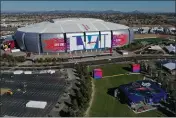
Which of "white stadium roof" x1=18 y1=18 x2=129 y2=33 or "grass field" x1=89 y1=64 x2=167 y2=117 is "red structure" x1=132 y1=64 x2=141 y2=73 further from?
"white stadium roof" x1=18 y1=18 x2=129 y2=33

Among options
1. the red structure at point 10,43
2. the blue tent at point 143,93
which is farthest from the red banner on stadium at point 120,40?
the blue tent at point 143,93

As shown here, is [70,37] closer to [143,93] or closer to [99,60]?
[99,60]

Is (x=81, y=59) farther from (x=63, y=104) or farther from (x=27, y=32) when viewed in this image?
(x=63, y=104)

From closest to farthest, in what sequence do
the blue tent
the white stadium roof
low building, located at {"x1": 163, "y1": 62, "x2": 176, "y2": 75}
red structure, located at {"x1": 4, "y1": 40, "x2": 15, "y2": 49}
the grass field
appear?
the grass field
the blue tent
low building, located at {"x1": 163, "y1": 62, "x2": 176, "y2": 75}
the white stadium roof
red structure, located at {"x1": 4, "y1": 40, "x2": 15, "y2": 49}

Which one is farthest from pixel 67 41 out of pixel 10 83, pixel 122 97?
pixel 122 97

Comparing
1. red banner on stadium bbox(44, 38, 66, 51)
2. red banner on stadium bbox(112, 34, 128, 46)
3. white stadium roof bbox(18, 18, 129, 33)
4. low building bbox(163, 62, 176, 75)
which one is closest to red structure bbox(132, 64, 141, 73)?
low building bbox(163, 62, 176, 75)

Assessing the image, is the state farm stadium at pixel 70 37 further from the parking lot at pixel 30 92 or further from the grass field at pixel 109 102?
the grass field at pixel 109 102

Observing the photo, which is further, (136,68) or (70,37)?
(70,37)

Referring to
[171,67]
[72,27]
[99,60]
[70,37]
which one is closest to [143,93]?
[171,67]
